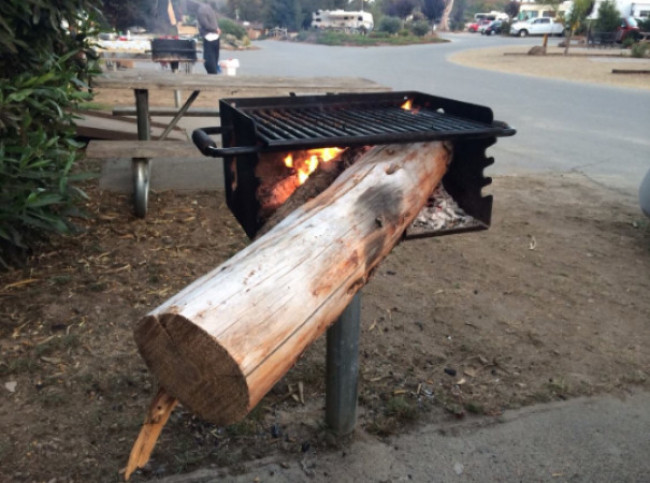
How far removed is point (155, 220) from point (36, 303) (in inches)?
57.4

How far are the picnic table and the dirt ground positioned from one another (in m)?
0.37

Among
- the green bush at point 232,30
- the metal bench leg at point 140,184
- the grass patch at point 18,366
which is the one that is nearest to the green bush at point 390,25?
the green bush at point 232,30

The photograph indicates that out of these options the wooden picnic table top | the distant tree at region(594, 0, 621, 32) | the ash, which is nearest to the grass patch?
the ash

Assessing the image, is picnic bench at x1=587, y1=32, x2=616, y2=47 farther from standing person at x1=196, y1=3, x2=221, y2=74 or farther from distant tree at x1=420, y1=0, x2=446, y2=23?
standing person at x1=196, y1=3, x2=221, y2=74

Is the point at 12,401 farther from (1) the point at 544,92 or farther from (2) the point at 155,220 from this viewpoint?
(1) the point at 544,92

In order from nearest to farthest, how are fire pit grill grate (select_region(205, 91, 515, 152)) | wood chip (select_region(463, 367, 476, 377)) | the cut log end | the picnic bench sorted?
1. the cut log end
2. fire pit grill grate (select_region(205, 91, 515, 152))
3. wood chip (select_region(463, 367, 476, 377))
4. the picnic bench

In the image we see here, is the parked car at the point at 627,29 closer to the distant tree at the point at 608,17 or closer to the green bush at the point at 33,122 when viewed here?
the distant tree at the point at 608,17

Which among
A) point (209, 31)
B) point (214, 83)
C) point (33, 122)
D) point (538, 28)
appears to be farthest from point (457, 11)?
point (33, 122)

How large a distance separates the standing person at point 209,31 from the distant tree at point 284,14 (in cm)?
3835

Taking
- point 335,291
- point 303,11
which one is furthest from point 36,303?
point 303,11

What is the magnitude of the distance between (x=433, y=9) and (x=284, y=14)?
57.7 ft

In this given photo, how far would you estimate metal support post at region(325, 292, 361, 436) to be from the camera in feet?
7.32

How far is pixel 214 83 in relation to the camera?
507 cm

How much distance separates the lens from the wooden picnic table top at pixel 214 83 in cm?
480
